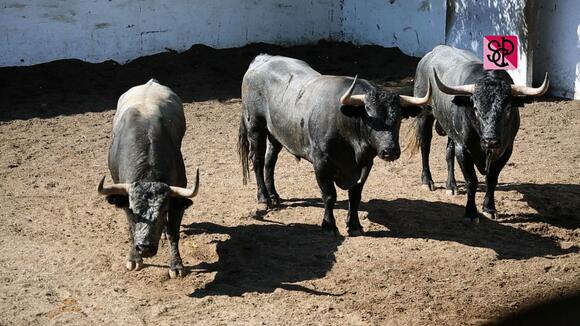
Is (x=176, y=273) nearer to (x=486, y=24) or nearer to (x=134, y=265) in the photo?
(x=134, y=265)

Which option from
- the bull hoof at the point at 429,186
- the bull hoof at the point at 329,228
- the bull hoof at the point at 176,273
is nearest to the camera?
the bull hoof at the point at 176,273

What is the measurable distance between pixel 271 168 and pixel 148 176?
2648 mm

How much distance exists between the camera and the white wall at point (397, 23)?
1714cm

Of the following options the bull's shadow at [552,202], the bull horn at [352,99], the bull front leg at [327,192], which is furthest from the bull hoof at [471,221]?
the bull horn at [352,99]

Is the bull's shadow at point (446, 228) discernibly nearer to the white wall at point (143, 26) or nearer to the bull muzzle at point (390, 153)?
the bull muzzle at point (390, 153)

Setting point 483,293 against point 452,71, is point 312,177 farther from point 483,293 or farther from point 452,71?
point 483,293

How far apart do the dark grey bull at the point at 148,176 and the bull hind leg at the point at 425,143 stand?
3.25 m

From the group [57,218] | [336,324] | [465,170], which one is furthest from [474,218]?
[57,218]

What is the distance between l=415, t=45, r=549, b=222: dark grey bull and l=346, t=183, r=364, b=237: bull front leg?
4.26ft

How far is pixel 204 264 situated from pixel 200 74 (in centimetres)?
846

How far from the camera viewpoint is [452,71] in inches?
414

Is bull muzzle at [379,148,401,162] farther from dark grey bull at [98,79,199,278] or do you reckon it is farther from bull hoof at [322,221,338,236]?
dark grey bull at [98,79,199,278]

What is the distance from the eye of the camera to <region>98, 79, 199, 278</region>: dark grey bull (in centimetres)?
780

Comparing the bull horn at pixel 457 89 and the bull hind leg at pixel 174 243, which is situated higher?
the bull horn at pixel 457 89
